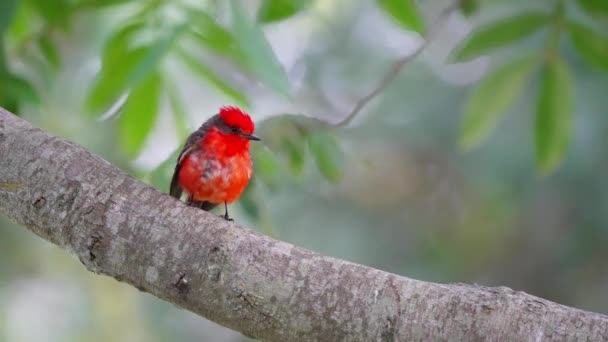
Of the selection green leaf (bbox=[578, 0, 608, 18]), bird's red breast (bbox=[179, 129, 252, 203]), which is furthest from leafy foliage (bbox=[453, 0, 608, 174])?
bird's red breast (bbox=[179, 129, 252, 203])

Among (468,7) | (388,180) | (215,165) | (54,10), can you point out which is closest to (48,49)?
(54,10)

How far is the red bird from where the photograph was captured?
403cm

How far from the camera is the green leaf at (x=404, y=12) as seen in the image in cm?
316

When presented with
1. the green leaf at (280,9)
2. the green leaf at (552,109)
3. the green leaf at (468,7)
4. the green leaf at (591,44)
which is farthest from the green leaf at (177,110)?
the green leaf at (591,44)

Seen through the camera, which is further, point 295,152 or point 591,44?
point 295,152

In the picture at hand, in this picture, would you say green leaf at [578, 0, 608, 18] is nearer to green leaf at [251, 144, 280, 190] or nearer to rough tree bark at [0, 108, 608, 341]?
green leaf at [251, 144, 280, 190]

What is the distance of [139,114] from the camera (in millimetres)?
3861

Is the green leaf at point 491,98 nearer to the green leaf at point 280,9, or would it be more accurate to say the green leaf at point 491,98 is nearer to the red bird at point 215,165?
the red bird at point 215,165

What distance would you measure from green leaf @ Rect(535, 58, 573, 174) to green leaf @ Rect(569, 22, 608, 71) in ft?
0.52

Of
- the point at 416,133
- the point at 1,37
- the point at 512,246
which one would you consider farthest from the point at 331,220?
the point at 1,37

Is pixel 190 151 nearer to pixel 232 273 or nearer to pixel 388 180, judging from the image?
pixel 232 273

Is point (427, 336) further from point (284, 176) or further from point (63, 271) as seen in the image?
point (63, 271)

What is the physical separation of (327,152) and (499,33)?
93 centimetres

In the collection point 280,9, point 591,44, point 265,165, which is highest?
point 591,44
